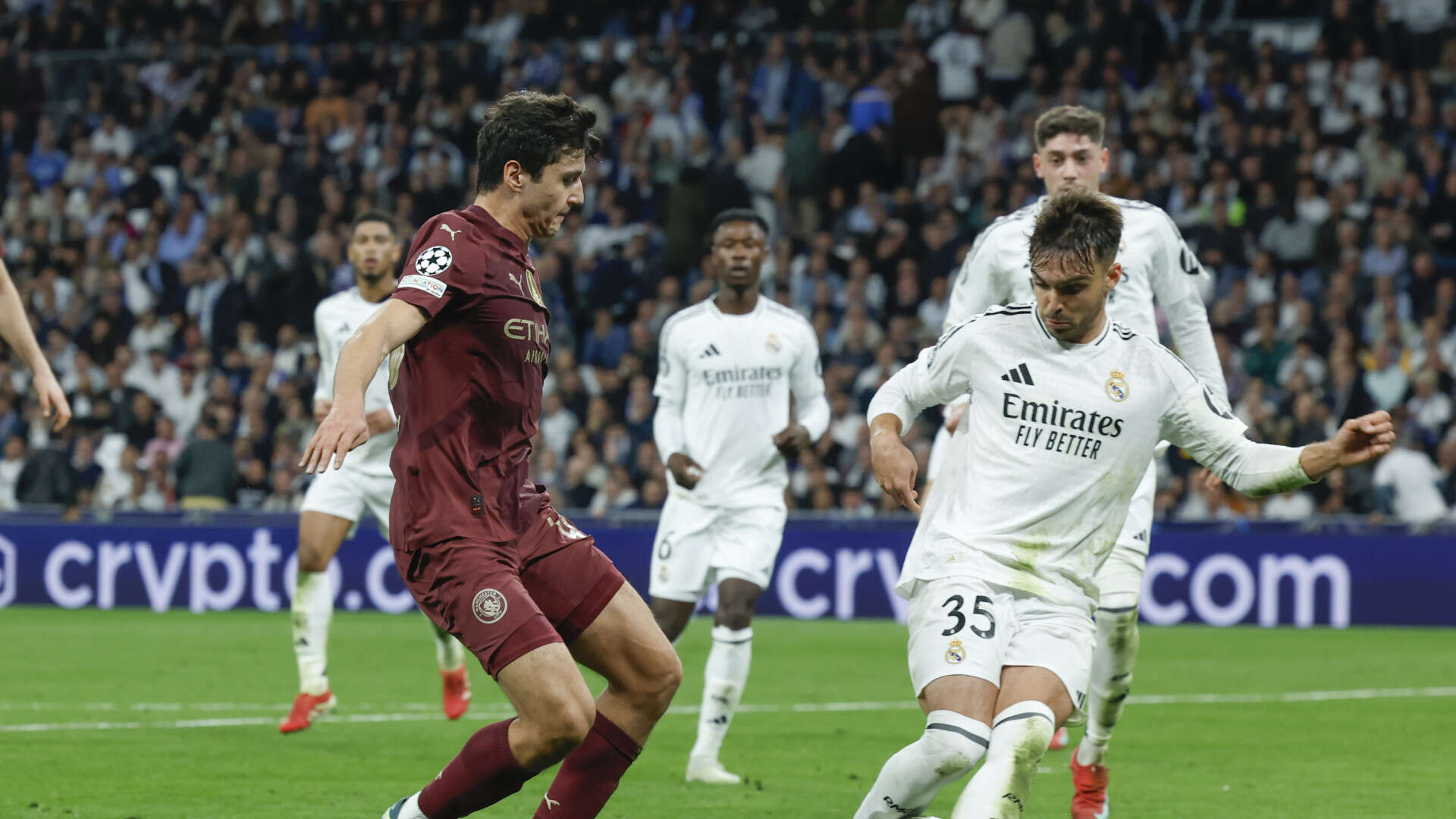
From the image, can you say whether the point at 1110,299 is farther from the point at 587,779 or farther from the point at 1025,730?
the point at 587,779

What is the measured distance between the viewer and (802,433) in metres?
9.77

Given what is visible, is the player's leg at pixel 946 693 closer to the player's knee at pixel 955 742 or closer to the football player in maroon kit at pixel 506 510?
the player's knee at pixel 955 742

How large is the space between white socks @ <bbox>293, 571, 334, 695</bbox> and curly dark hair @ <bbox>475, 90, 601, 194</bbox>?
206 inches

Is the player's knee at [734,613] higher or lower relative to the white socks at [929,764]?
lower

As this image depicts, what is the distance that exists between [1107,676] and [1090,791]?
1.54 feet

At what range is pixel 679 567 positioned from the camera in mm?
9641

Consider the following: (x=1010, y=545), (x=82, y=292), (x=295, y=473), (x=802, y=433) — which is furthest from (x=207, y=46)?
(x=1010, y=545)

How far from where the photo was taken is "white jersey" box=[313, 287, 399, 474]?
35.9 feet

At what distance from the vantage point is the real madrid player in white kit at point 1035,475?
17.9 feet

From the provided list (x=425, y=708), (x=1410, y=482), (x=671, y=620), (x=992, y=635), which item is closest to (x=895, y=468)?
(x=992, y=635)

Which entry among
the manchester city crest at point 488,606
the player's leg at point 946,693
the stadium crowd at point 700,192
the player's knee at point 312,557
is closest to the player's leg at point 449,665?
the player's knee at point 312,557

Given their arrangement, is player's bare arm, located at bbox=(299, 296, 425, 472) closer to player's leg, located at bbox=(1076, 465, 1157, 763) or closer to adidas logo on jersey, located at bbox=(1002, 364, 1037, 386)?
adidas logo on jersey, located at bbox=(1002, 364, 1037, 386)

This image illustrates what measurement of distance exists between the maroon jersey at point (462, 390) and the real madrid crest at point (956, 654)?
1.33 m

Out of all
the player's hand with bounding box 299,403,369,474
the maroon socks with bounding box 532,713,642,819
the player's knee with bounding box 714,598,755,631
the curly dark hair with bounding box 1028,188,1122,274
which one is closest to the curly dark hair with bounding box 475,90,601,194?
the player's hand with bounding box 299,403,369,474
